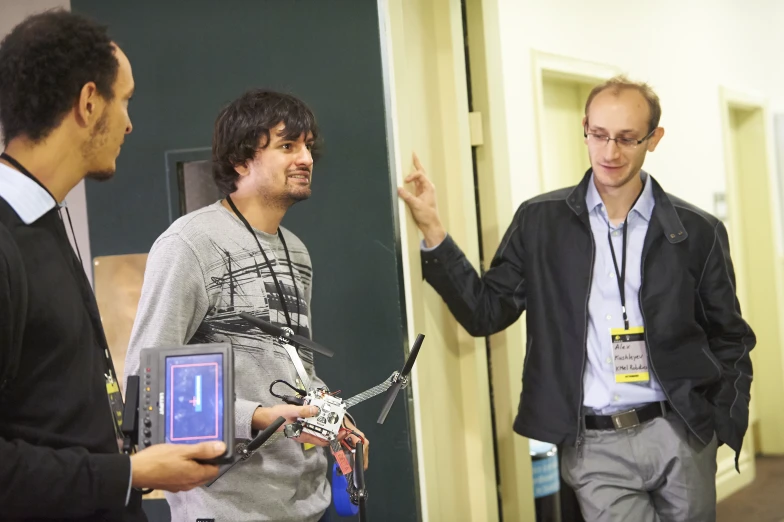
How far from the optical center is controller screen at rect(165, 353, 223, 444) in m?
1.27

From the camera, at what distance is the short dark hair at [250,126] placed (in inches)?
74.4

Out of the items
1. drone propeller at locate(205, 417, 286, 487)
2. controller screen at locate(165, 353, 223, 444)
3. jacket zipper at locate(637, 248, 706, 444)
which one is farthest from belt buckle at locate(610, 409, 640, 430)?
controller screen at locate(165, 353, 223, 444)

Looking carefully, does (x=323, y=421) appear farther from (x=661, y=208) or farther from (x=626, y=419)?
(x=661, y=208)

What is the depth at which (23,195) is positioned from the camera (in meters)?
1.24

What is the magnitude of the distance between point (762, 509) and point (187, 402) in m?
3.92

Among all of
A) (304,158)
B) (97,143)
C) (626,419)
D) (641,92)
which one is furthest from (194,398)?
(641,92)

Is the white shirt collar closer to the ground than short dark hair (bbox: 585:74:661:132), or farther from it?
closer to the ground

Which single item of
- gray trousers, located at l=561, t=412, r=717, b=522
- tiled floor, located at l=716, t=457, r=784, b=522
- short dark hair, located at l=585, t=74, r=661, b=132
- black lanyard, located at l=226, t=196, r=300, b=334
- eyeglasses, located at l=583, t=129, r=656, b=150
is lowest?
tiled floor, located at l=716, t=457, r=784, b=522

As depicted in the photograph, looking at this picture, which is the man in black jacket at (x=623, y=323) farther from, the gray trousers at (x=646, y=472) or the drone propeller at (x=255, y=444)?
the drone propeller at (x=255, y=444)

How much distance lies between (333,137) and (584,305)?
886 millimetres

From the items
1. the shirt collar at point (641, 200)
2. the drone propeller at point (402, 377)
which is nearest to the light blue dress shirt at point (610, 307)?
the shirt collar at point (641, 200)

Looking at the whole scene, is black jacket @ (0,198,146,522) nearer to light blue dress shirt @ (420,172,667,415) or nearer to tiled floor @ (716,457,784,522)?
light blue dress shirt @ (420,172,667,415)

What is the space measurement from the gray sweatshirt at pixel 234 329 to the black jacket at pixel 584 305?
843 mm

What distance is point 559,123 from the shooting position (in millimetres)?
4254
